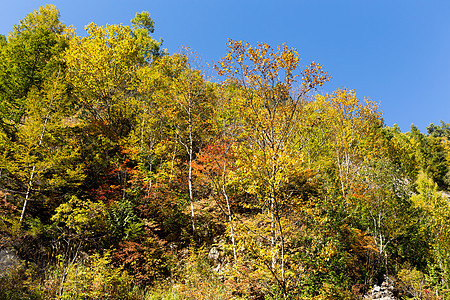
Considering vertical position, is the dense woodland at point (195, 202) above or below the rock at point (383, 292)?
above

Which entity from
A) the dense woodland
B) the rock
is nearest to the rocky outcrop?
the dense woodland

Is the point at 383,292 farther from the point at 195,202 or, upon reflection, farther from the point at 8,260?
the point at 8,260

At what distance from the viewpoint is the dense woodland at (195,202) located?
772cm

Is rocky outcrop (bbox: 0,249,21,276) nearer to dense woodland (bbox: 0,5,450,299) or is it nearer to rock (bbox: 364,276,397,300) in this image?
dense woodland (bbox: 0,5,450,299)

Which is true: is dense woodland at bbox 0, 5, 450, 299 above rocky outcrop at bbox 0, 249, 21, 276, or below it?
above

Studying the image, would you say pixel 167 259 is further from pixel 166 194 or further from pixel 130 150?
pixel 130 150

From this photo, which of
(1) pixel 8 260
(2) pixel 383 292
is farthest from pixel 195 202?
(2) pixel 383 292

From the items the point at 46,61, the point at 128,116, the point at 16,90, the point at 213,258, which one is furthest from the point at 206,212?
the point at 46,61

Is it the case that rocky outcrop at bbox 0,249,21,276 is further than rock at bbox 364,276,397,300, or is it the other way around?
rock at bbox 364,276,397,300

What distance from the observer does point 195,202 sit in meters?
14.1

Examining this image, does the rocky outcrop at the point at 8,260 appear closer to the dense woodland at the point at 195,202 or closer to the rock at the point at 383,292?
the dense woodland at the point at 195,202

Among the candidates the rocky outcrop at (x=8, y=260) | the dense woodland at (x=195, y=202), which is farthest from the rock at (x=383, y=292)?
the rocky outcrop at (x=8, y=260)

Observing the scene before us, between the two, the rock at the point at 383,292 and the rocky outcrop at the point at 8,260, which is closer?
the rocky outcrop at the point at 8,260

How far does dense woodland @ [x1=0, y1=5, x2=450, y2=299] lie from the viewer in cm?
772
